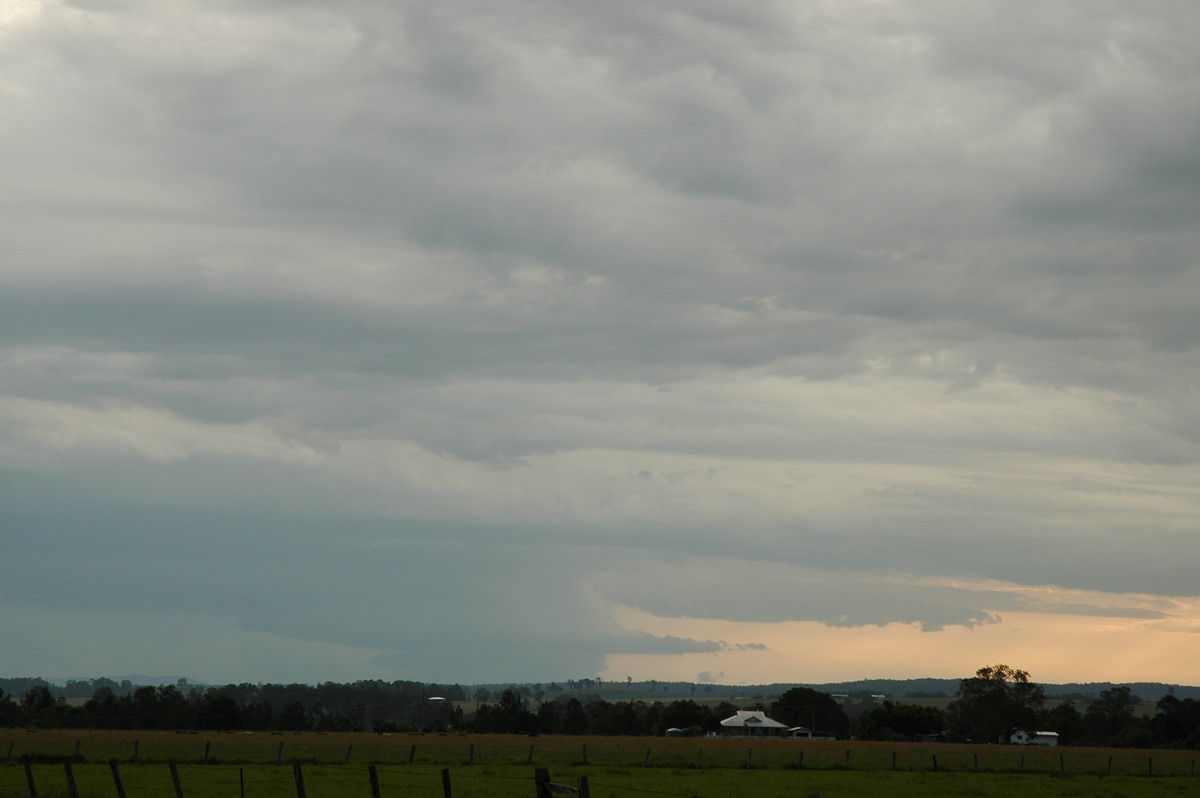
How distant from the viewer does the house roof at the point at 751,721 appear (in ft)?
531

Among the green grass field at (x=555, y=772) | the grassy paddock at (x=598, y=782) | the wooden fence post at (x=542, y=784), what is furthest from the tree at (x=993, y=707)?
the wooden fence post at (x=542, y=784)

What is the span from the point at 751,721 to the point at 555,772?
10982cm

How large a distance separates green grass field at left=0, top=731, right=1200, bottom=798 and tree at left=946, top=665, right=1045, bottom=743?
64.7 meters

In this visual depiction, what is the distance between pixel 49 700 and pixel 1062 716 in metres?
133

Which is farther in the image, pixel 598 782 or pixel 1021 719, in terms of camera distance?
pixel 1021 719

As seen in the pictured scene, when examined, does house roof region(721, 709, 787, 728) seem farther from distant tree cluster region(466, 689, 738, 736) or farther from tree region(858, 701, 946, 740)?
tree region(858, 701, 946, 740)

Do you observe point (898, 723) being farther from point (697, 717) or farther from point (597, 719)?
point (597, 719)

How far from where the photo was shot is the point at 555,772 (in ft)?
200

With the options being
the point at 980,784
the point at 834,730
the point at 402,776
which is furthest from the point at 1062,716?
the point at 402,776

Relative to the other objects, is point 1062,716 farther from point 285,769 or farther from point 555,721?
point 285,769

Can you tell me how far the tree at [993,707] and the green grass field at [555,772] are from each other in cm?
6465

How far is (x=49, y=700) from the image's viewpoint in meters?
149

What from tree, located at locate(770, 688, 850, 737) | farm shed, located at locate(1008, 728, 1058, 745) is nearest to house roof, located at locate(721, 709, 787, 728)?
tree, located at locate(770, 688, 850, 737)

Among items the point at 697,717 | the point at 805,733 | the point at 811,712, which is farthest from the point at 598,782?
the point at 811,712
